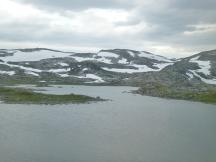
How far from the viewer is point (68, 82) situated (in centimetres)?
19162

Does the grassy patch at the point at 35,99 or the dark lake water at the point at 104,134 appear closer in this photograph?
the dark lake water at the point at 104,134

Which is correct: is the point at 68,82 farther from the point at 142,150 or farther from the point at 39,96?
the point at 142,150

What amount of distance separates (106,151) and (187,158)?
25.3 feet

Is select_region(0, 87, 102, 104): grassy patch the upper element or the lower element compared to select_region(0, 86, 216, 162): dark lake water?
upper

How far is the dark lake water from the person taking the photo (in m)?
39.2

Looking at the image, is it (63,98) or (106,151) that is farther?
(63,98)

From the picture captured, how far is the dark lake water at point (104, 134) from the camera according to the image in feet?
128

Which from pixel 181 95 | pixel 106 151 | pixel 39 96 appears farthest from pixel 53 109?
pixel 181 95

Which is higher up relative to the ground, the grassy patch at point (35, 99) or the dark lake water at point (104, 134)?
the grassy patch at point (35, 99)

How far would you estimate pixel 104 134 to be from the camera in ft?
167

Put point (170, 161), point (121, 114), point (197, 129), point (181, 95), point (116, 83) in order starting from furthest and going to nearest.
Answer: point (116, 83), point (181, 95), point (121, 114), point (197, 129), point (170, 161)

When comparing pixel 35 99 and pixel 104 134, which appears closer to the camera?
pixel 104 134

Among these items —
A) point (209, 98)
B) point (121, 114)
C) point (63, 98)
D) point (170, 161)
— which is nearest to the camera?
point (170, 161)

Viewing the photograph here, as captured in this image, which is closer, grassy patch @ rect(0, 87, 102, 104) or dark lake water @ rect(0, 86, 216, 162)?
dark lake water @ rect(0, 86, 216, 162)
